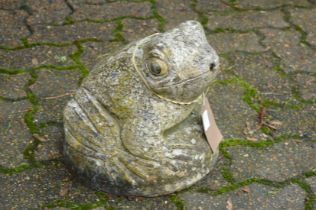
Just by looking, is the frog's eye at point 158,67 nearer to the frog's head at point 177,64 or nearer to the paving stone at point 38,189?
the frog's head at point 177,64

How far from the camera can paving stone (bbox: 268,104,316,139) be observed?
3611mm

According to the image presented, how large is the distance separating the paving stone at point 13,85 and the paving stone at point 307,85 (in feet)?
6.00

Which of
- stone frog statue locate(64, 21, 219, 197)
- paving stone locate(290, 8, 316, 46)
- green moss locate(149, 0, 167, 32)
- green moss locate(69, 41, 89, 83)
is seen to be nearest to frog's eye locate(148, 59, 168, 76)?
stone frog statue locate(64, 21, 219, 197)

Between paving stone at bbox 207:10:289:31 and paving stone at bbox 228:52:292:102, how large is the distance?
0.40 metres

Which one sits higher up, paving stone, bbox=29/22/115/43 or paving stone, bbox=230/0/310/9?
paving stone, bbox=29/22/115/43

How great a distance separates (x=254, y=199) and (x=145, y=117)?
79 centimetres

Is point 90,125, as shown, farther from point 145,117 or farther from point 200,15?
point 200,15

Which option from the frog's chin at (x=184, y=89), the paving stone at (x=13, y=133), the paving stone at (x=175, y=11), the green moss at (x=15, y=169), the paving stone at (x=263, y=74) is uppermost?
the frog's chin at (x=184, y=89)

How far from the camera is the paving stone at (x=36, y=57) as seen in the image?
4.06m

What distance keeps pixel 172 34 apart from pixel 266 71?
145 centimetres

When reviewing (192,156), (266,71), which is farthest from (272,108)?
(192,156)

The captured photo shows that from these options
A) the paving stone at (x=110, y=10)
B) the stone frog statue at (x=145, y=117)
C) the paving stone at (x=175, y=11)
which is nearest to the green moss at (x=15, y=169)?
the stone frog statue at (x=145, y=117)

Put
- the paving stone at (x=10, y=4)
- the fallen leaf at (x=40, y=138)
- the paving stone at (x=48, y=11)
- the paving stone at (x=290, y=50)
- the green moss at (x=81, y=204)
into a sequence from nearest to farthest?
the green moss at (x=81, y=204) → the fallen leaf at (x=40, y=138) → the paving stone at (x=290, y=50) → the paving stone at (x=48, y=11) → the paving stone at (x=10, y=4)

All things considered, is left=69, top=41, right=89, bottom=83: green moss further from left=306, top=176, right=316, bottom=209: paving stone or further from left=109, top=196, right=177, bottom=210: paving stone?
left=306, top=176, right=316, bottom=209: paving stone
